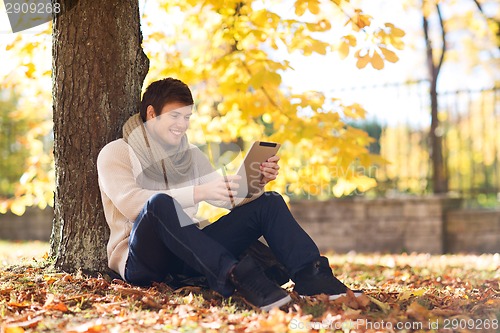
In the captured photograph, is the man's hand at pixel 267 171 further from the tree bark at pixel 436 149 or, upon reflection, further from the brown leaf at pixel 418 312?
the tree bark at pixel 436 149

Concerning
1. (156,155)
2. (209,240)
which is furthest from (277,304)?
(156,155)

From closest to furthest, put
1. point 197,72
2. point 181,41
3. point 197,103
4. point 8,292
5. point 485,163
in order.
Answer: point 8,292
point 197,72
point 181,41
point 197,103
point 485,163

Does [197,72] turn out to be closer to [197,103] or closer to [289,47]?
[289,47]

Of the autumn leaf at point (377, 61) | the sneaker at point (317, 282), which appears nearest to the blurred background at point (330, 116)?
the autumn leaf at point (377, 61)

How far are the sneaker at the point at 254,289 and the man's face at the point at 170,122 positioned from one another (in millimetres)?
906

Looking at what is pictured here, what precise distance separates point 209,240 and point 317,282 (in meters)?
0.57

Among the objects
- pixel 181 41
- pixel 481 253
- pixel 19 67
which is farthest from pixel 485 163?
pixel 19 67

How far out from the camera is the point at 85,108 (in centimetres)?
386

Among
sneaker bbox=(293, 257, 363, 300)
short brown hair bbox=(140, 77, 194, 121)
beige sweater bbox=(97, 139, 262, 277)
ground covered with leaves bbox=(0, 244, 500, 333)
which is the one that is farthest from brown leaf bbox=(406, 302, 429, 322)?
short brown hair bbox=(140, 77, 194, 121)

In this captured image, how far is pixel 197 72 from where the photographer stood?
18.9 ft

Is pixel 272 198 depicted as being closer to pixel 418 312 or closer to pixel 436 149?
pixel 418 312

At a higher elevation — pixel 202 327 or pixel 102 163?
pixel 102 163

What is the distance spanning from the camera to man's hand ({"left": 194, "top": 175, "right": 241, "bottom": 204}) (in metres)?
3.10

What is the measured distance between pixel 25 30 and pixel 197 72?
148 centimetres
